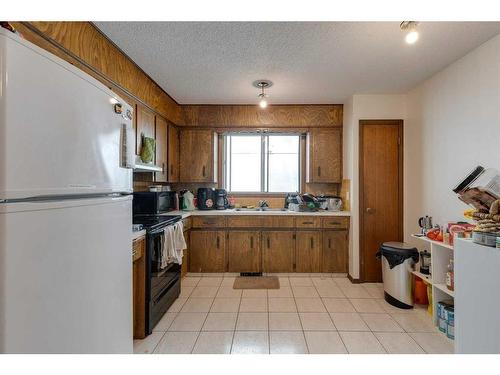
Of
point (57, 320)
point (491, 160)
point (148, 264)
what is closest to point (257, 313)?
point (148, 264)

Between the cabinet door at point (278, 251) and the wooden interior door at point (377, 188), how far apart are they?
0.94 meters

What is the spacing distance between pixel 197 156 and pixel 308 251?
7.23 ft

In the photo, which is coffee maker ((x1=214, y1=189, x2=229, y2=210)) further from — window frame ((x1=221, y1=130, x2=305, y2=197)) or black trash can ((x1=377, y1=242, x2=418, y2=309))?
black trash can ((x1=377, y1=242, x2=418, y2=309))

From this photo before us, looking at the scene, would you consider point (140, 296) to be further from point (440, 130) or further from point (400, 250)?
point (440, 130)

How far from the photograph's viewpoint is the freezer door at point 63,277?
0.59 metres

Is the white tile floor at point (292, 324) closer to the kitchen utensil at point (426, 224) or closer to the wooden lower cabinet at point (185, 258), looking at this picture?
the wooden lower cabinet at point (185, 258)

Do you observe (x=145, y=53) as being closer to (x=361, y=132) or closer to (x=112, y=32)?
(x=112, y=32)

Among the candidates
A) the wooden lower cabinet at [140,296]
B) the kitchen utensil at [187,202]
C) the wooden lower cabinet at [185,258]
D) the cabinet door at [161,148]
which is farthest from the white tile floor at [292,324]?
the cabinet door at [161,148]

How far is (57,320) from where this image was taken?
0.71 m

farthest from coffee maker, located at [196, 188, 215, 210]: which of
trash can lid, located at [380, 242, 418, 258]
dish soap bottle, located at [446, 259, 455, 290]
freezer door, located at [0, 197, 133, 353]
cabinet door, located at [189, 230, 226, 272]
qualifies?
dish soap bottle, located at [446, 259, 455, 290]

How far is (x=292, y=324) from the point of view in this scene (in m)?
2.26

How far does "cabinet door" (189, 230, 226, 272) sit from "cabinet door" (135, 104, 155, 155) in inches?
57.8

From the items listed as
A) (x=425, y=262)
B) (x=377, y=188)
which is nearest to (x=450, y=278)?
(x=425, y=262)
